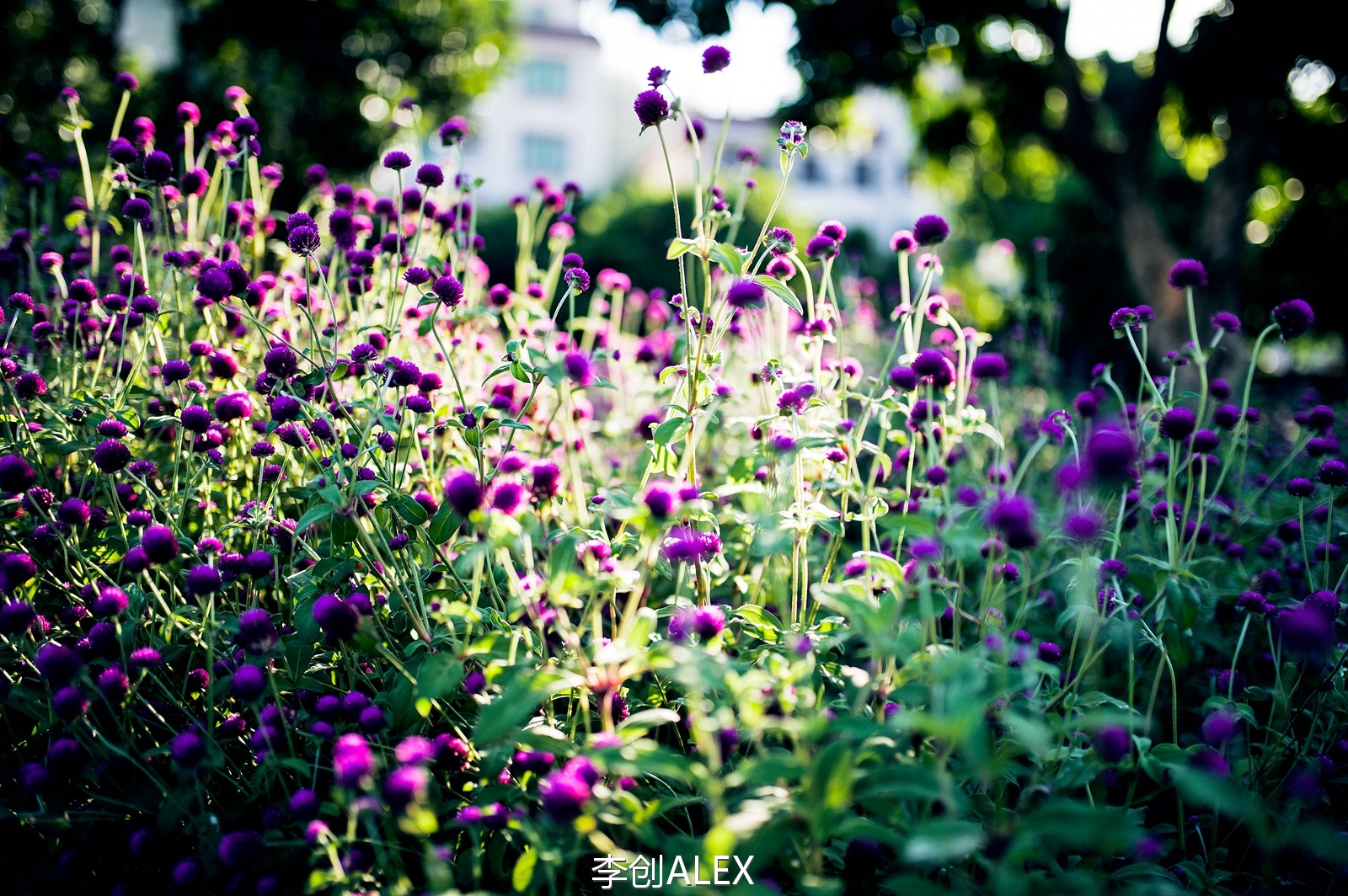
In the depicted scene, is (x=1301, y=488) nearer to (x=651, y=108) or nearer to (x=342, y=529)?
(x=651, y=108)

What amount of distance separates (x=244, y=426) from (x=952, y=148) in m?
12.5

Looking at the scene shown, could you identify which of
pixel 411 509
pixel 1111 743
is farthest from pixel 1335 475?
pixel 411 509

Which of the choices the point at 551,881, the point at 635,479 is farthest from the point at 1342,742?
the point at 635,479

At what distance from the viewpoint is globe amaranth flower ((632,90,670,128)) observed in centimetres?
210

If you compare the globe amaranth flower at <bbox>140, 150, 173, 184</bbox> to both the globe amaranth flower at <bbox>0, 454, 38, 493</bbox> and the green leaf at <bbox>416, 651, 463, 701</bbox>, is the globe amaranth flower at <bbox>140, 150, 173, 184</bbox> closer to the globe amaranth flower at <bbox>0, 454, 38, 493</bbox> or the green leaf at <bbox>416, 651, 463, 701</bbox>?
the globe amaranth flower at <bbox>0, 454, 38, 493</bbox>

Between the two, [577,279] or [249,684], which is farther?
[577,279]

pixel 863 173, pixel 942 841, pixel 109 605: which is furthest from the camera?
pixel 863 173

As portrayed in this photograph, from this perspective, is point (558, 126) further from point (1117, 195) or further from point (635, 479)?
point (635, 479)

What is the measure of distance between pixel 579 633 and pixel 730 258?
976mm

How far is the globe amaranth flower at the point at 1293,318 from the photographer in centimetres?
242

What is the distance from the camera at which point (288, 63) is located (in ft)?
A: 54.6

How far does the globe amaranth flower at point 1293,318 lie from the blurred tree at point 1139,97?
7.78 m

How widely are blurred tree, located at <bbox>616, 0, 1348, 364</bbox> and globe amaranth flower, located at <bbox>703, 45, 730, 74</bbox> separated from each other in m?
7.41

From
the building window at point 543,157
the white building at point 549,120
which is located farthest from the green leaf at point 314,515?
the building window at point 543,157
